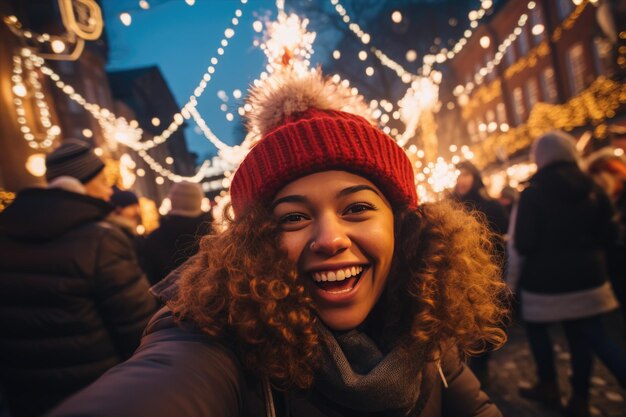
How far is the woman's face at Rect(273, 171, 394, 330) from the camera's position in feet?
4.67

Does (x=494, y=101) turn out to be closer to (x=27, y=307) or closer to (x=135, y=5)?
(x=135, y=5)

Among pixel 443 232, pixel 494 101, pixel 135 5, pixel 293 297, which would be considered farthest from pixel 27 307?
pixel 494 101

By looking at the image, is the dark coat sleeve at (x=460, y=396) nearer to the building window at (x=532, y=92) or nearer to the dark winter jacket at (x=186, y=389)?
the dark winter jacket at (x=186, y=389)

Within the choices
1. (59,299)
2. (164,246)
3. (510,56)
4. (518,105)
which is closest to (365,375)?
(59,299)

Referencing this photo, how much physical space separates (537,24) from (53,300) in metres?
24.2

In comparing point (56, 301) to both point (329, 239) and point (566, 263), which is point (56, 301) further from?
point (566, 263)

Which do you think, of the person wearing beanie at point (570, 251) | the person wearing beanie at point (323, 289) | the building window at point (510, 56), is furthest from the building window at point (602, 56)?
the person wearing beanie at point (323, 289)

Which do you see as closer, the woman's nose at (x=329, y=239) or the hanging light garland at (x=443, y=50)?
the woman's nose at (x=329, y=239)

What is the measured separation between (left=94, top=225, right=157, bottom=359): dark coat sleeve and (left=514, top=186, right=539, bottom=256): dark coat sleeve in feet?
10.1

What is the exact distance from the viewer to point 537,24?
1973cm

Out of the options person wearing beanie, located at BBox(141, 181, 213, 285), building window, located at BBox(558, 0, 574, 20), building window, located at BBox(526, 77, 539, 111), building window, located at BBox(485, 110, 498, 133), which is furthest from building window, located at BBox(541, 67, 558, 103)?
person wearing beanie, located at BBox(141, 181, 213, 285)

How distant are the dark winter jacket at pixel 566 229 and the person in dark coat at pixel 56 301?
3.25 metres

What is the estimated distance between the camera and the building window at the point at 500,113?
26609 millimetres

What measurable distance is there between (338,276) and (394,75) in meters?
17.0
